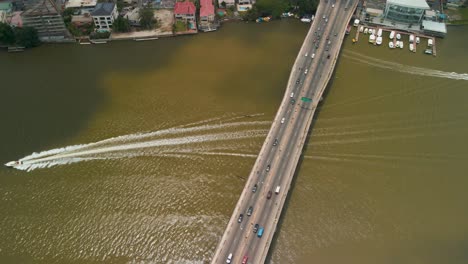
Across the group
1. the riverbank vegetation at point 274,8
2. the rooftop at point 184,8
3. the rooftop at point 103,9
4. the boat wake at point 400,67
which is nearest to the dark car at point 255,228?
the boat wake at point 400,67

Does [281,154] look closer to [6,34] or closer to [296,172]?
[296,172]

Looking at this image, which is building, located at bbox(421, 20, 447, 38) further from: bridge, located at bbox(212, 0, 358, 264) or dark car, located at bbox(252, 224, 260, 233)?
dark car, located at bbox(252, 224, 260, 233)

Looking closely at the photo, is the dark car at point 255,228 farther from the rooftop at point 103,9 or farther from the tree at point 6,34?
the tree at point 6,34

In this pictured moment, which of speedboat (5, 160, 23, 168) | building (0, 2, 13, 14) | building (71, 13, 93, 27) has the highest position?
building (0, 2, 13, 14)

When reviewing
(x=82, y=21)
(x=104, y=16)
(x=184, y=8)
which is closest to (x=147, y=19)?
(x=184, y=8)

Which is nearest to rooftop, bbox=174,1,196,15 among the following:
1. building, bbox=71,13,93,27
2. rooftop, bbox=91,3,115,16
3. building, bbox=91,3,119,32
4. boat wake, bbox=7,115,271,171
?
building, bbox=91,3,119,32
